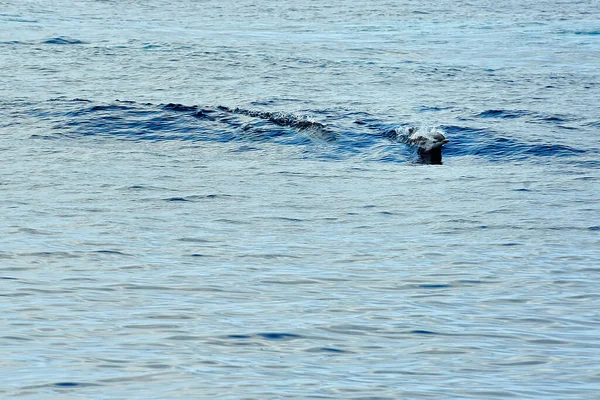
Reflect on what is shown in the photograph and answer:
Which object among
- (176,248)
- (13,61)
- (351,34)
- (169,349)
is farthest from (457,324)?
(351,34)

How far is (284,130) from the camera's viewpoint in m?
15.1

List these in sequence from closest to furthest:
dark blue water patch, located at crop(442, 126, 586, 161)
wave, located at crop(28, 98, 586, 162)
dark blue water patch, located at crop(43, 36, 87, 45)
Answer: dark blue water patch, located at crop(442, 126, 586, 161) → wave, located at crop(28, 98, 586, 162) → dark blue water patch, located at crop(43, 36, 87, 45)

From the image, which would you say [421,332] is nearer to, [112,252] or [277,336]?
[277,336]

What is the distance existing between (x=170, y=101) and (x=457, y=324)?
11.9 metres

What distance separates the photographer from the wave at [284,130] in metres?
13.9

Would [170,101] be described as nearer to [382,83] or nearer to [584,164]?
[382,83]

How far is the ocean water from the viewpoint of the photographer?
554 cm

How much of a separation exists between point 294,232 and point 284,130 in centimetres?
637

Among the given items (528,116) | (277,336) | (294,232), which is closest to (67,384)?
(277,336)

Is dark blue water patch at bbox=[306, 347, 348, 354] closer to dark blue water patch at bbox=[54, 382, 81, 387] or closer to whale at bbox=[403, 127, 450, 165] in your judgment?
dark blue water patch at bbox=[54, 382, 81, 387]

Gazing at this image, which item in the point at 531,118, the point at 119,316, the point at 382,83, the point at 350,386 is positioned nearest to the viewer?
the point at 350,386

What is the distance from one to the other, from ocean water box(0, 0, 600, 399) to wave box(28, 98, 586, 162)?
6 cm

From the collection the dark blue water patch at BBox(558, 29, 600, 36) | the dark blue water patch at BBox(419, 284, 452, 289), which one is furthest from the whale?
the dark blue water patch at BBox(558, 29, 600, 36)

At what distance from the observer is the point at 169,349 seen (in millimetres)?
5727
